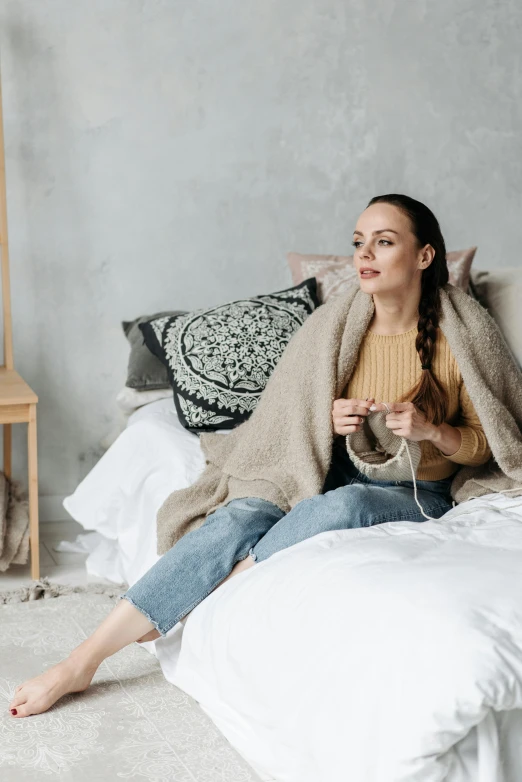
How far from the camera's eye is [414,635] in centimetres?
118

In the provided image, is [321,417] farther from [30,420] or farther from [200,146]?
[200,146]

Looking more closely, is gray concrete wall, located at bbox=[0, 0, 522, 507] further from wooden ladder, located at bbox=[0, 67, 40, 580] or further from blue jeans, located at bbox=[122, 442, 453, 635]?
blue jeans, located at bbox=[122, 442, 453, 635]

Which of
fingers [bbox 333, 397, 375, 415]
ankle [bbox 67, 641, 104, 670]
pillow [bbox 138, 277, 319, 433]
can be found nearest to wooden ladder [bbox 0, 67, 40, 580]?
pillow [bbox 138, 277, 319, 433]

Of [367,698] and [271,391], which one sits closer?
[367,698]

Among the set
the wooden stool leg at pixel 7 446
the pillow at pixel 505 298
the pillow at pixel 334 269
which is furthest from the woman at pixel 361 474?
the wooden stool leg at pixel 7 446

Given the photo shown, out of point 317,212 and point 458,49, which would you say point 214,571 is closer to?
point 317,212

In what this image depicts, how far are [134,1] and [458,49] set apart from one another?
1.14m

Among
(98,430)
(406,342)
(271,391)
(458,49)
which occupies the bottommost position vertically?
(98,430)

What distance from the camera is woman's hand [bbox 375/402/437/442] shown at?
1.72m

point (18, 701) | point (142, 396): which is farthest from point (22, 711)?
point (142, 396)

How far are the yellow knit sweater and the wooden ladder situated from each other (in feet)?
3.07

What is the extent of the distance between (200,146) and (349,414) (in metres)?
1.47

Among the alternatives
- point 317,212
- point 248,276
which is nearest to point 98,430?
point 248,276

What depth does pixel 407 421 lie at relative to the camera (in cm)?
171
